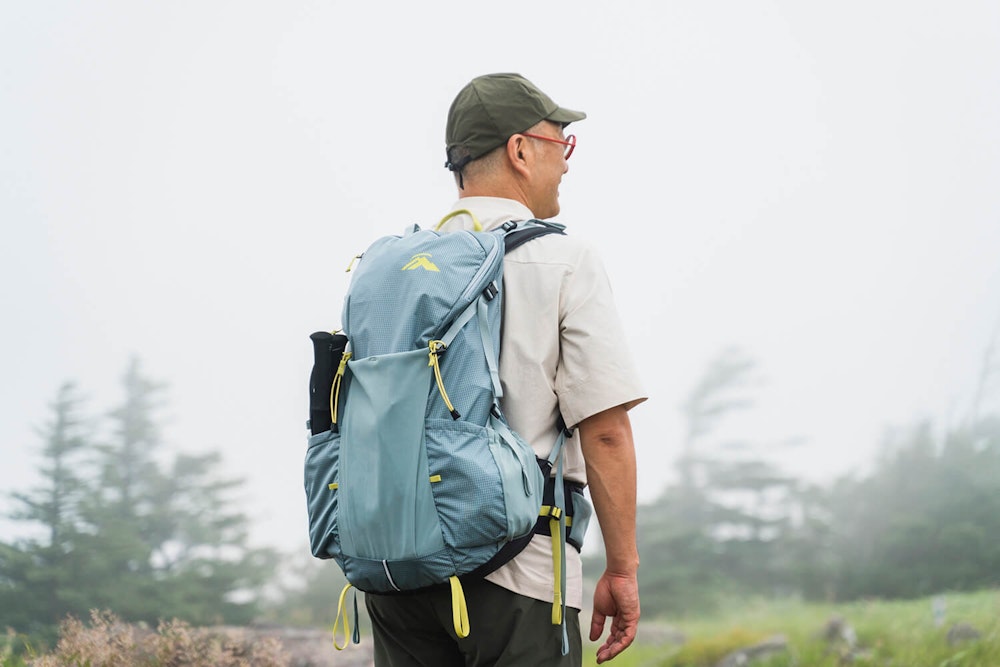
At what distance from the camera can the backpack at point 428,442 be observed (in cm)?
154

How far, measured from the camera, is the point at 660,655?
4711 mm

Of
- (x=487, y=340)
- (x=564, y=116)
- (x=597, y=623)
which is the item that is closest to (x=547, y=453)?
(x=487, y=340)

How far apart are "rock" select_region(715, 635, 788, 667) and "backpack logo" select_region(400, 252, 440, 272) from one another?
3489 mm

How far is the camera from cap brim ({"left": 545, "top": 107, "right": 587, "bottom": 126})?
6.27 ft

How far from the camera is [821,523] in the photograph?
6207 millimetres

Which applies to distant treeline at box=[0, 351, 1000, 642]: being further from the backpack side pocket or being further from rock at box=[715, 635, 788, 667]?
the backpack side pocket

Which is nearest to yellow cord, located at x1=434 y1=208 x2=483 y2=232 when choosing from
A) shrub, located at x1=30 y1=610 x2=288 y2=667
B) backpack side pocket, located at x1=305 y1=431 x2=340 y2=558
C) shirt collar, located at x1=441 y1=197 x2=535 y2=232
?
shirt collar, located at x1=441 y1=197 x2=535 y2=232

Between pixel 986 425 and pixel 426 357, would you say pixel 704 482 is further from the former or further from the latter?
pixel 426 357

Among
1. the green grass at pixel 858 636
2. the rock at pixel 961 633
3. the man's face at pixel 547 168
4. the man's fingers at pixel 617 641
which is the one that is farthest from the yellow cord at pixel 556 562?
the rock at pixel 961 633

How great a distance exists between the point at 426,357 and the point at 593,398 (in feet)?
1.02

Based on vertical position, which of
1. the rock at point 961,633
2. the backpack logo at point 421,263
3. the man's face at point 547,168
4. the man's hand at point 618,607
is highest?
the man's face at point 547,168

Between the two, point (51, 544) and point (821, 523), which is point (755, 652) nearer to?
point (821, 523)

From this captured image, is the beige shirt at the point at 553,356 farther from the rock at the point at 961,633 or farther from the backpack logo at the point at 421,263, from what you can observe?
the rock at the point at 961,633

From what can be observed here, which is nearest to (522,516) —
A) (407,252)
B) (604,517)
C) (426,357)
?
(604,517)
